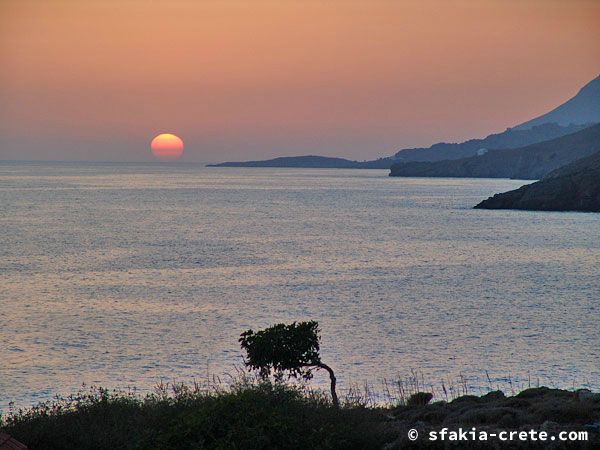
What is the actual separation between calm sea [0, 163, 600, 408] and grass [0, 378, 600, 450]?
12340 millimetres

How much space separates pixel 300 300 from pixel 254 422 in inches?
1456

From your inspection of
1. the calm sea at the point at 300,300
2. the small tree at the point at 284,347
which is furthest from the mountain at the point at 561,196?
the small tree at the point at 284,347

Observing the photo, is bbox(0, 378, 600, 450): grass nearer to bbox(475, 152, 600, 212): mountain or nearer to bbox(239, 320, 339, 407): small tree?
bbox(239, 320, 339, 407): small tree

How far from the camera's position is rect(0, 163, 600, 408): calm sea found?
34875 millimetres

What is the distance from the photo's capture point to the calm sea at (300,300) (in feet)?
114

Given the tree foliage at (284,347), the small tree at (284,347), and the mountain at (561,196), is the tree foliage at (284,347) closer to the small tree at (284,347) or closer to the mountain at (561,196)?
the small tree at (284,347)

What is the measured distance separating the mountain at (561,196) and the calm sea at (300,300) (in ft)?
126

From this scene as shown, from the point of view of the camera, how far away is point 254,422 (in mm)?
14625

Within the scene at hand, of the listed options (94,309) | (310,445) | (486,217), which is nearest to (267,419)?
→ (310,445)

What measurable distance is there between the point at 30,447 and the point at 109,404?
98.3 inches

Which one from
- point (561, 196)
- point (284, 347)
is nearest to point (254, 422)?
point (284, 347)

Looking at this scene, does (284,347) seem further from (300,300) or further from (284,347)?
(300,300)

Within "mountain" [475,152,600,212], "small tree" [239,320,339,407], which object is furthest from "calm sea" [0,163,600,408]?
"mountain" [475,152,600,212]

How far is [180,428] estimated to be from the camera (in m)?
14.6
